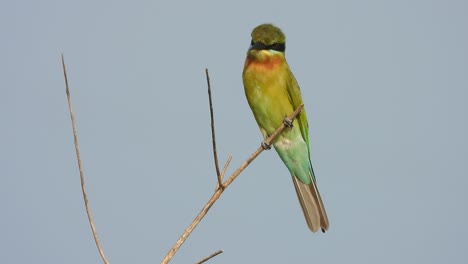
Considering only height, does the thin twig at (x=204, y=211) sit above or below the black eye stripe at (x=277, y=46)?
below

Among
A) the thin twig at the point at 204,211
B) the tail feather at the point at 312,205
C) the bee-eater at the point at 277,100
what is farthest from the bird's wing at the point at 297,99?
the thin twig at the point at 204,211

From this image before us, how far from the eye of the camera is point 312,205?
22.0 feet

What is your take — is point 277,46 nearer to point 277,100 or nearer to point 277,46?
point 277,46

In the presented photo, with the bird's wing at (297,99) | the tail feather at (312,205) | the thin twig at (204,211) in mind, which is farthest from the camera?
the bird's wing at (297,99)

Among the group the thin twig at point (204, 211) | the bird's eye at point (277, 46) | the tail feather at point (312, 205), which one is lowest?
the tail feather at point (312, 205)

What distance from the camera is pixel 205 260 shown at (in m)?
2.84

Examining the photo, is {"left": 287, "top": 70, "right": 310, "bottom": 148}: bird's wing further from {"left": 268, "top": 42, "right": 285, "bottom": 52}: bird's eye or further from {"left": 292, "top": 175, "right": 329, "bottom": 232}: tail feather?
{"left": 292, "top": 175, "right": 329, "bottom": 232}: tail feather

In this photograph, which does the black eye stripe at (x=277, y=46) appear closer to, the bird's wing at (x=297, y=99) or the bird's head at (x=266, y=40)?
the bird's head at (x=266, y=40)

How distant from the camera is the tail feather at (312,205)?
647 cm

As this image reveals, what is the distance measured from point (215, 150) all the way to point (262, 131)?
3.81 meters

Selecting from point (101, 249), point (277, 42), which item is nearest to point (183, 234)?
point (101, 249)

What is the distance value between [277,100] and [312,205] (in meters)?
1.09

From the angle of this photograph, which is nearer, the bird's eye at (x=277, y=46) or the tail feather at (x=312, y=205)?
the tail feather at (x=312, y=205)

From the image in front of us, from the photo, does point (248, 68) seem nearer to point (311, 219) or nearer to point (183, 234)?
point (311, 219)
